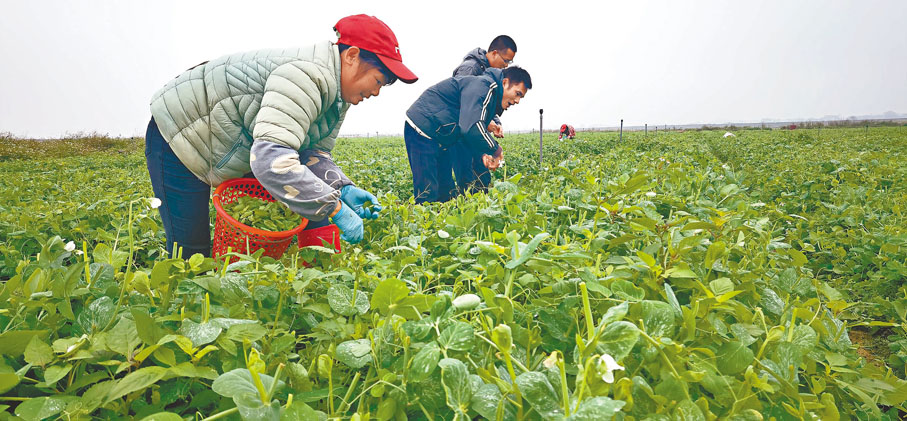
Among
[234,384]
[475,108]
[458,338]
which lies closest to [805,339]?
[458,338]

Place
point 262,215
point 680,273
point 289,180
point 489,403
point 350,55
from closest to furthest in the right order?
point 489,403, point 680,273, point 289,180, point 262,215, point 350,55

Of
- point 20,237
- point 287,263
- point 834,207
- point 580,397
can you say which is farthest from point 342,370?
point 834,207

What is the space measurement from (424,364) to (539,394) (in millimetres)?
188

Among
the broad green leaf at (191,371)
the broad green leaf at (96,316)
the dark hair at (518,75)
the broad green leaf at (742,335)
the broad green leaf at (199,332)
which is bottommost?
the broad green leaf at (742,335)

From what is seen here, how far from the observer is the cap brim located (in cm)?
221

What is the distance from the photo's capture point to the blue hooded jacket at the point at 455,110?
4270 millimetres

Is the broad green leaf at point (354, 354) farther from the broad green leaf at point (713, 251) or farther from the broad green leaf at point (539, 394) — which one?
the broad green leaf at point (713, 251)

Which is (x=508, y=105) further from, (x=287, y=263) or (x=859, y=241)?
(x=287, y=263)

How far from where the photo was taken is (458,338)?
763 mm

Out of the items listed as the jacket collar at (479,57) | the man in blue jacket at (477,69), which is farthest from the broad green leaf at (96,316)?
the jacket collar at (479,57)

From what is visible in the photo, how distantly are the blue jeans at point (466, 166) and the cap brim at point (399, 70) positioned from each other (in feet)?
9.18

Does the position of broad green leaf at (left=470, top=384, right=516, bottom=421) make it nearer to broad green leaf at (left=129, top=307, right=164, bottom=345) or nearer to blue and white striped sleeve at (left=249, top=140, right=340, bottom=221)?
broad green leaf at (left=129, top=307, right=164, bottom=345)

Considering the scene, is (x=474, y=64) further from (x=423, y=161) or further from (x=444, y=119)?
(x=423, y=161)

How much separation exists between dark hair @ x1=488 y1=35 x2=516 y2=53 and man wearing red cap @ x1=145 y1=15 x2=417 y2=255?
3.40 metres
